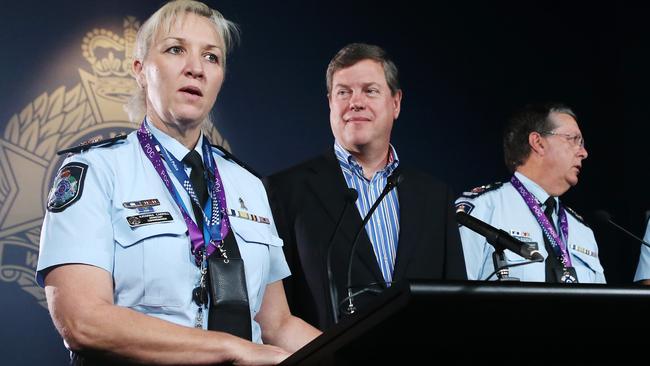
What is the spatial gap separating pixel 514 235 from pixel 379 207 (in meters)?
0.88

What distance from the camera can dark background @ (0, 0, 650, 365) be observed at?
400 centimetres

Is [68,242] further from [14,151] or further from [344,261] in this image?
[14,151]

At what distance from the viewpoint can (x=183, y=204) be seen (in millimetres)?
1974

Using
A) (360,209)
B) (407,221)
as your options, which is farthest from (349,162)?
(407,221)

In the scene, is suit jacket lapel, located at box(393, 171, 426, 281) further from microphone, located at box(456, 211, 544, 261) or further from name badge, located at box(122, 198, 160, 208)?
name badge, located at box(122, 198, 160, 208)

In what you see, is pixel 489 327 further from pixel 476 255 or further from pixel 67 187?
pixel 476 255

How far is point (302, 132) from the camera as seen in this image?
4496 mm

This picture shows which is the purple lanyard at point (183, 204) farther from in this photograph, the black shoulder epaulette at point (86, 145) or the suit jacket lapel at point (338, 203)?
the suit jacket lapel at point (338, 203)

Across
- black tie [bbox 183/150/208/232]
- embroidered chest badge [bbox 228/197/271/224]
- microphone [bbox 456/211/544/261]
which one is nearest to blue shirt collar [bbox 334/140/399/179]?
microphone [bbox 456/211/544/261]

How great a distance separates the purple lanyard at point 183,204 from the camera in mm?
1909

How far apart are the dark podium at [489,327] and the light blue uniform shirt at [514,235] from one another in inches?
87.8

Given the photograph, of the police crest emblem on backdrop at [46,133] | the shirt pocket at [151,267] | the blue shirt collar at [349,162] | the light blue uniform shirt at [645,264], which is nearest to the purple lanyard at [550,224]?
the light blue uniform shirt at [645,264]

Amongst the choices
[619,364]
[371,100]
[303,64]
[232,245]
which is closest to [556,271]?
[371,100]

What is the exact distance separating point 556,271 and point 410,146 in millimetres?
1402
